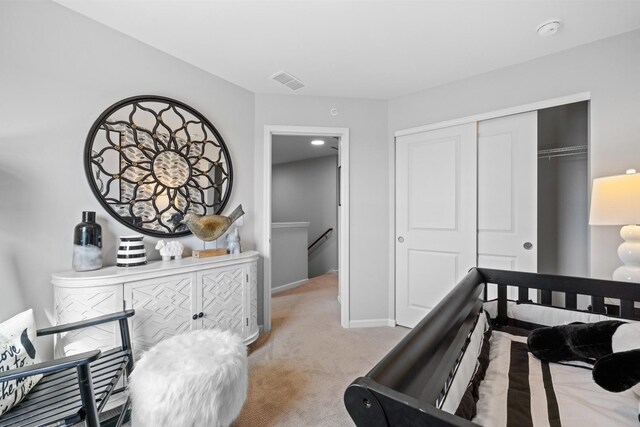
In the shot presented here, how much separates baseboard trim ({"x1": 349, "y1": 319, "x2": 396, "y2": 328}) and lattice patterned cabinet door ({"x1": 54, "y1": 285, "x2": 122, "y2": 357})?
6.75 ft

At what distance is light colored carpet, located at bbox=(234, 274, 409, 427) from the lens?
159cm

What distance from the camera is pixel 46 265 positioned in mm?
1554

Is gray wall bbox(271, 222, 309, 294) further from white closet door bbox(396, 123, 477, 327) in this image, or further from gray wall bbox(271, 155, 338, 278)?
white closet door bbox(396, 123, 477, 327)

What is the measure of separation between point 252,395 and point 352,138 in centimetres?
238

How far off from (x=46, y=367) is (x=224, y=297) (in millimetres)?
1146

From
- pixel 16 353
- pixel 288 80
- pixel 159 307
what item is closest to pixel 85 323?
pixel 16 353

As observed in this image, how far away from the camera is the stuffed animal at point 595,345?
780 mm

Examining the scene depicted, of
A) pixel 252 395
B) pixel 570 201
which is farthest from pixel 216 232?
pixel 570 201

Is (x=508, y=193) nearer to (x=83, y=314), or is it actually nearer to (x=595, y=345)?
(x=595, y=345)

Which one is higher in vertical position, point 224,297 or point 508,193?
point 508,193

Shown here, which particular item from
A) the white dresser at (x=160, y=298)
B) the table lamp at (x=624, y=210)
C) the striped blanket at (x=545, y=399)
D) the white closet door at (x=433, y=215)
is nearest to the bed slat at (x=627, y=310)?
the table lamp at (x=624, y=210)

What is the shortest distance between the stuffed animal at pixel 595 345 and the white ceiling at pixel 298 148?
3452 millimetres

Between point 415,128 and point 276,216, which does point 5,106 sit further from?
point 276,216

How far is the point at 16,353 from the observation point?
1108mm
